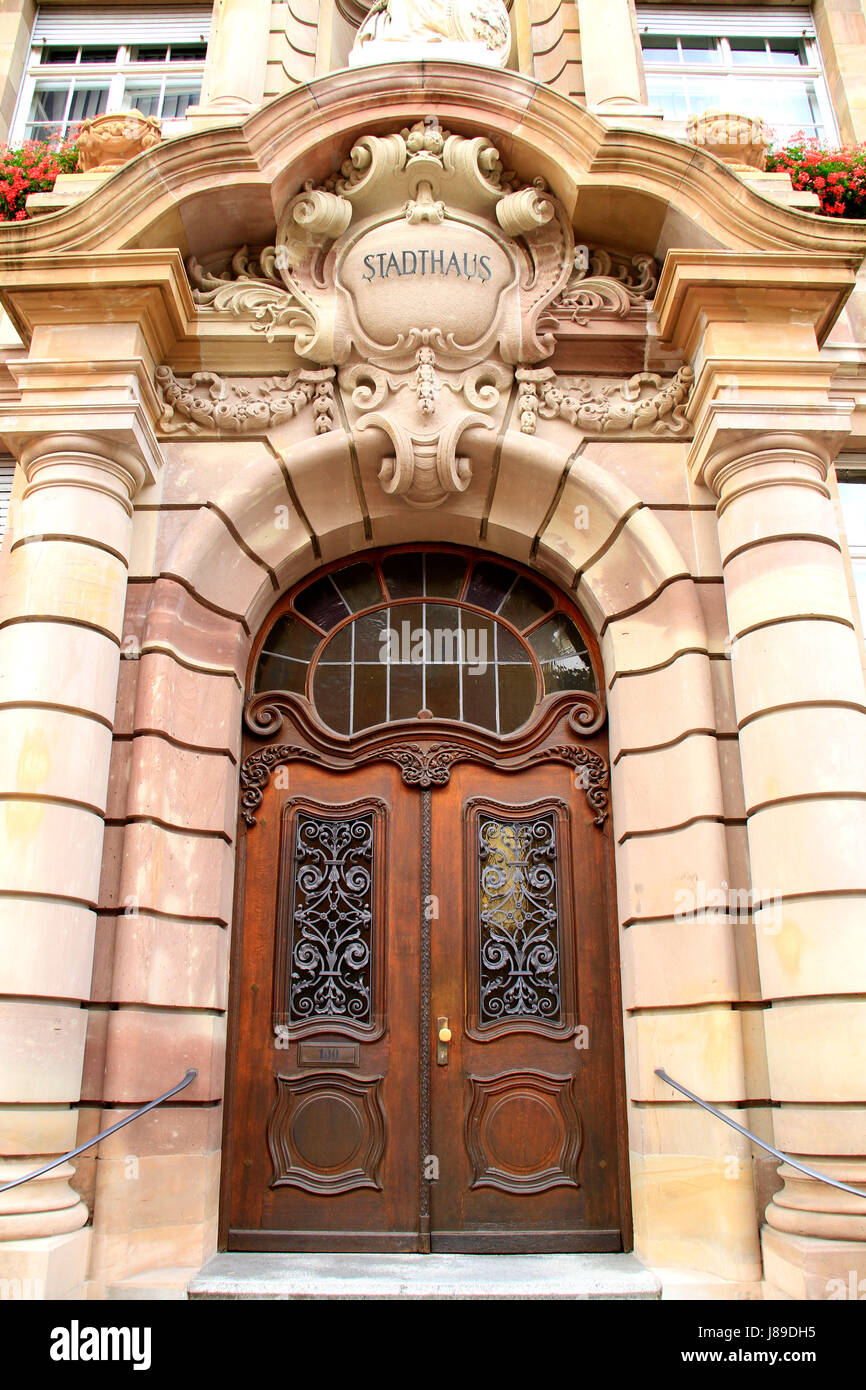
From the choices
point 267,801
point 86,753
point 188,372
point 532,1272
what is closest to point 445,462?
point 188,372

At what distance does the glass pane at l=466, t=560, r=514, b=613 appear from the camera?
22.1 feet

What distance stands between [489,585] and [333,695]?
4.28 ft

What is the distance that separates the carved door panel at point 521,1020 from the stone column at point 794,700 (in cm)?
112

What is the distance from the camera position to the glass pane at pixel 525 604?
6.68 metres

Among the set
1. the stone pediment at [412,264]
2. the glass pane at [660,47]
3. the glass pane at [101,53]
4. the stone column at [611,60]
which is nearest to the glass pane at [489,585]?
the stone pediment at [412,264]

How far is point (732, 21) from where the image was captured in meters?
8.63

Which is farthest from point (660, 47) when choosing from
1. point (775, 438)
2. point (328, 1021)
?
point (328, 1021)

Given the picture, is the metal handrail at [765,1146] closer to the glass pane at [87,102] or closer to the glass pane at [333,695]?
the glass pane at [333,695]

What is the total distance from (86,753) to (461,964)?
7.97ft

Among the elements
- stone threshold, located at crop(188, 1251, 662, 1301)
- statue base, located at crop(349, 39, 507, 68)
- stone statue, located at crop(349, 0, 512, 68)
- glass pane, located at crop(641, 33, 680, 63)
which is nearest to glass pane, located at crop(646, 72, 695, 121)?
glass pane, located at crop(641, 33, 680, 63)

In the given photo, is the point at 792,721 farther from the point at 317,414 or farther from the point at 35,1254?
the point at 35,1254

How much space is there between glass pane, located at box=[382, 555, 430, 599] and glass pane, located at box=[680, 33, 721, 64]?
17.1 ft

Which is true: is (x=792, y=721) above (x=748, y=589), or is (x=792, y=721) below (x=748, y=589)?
below
